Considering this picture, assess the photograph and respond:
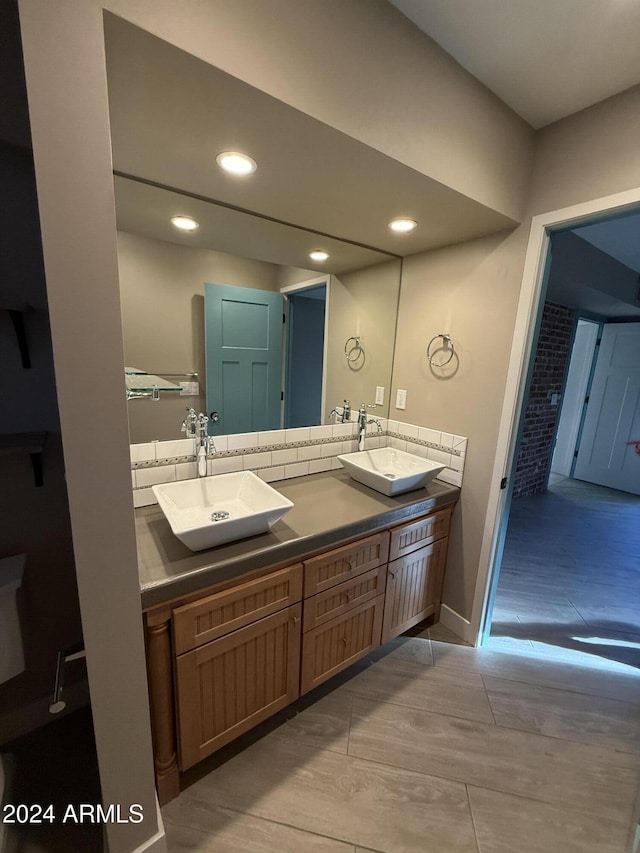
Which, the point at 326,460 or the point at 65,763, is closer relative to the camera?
the point at 65,763

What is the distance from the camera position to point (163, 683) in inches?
43.1

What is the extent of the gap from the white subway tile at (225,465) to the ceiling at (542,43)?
5.69 feet

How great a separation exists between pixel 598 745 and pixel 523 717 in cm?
28

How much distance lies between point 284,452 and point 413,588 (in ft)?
3.29

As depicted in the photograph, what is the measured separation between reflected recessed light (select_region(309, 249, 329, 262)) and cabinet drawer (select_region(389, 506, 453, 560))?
1516 millimetres

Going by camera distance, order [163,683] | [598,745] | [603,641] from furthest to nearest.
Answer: [603,641] → [598,745] → [163,683]

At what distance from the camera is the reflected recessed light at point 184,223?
1.52 m

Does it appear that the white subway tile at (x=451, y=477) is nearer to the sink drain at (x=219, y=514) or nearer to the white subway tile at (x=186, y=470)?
the sink drain at (x=219, y=514)

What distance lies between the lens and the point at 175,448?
1.57 m

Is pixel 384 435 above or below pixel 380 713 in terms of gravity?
above

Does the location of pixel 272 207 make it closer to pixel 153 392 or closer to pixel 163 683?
pixel 153 392

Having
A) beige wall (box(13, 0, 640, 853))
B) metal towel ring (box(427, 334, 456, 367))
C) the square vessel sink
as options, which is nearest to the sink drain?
the square vessel sink

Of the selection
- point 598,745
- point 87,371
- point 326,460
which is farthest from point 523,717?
point 87,371

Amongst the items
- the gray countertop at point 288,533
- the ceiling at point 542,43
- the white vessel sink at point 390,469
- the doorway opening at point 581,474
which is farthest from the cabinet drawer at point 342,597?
the ceiling at point 542,43
